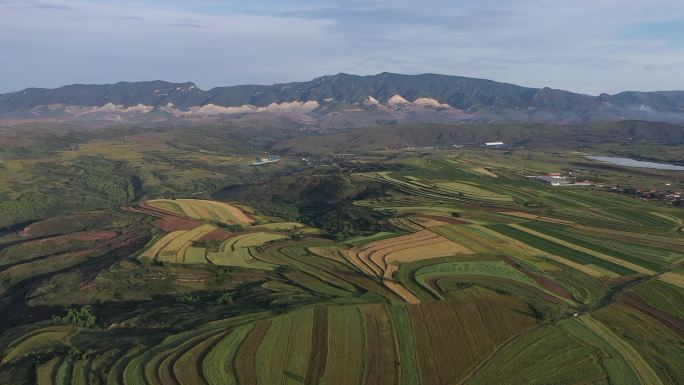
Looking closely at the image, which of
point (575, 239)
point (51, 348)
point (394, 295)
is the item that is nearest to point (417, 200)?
point (575, 239)

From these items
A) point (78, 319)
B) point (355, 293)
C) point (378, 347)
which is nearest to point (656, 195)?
point (355, 293)

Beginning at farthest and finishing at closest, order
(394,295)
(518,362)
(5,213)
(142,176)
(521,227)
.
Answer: (142,176), (5,213), (521,227), (394,295), (518,362)

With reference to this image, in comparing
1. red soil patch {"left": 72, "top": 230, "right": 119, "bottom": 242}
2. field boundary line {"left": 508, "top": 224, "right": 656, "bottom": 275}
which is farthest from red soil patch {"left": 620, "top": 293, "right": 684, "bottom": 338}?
red soil patch {"left": 72, "top": 230, "right": 119, "bottom": 242}

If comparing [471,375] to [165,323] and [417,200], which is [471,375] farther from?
[417,200]

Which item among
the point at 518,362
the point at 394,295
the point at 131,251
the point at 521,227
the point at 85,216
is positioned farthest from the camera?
the point at 85,216

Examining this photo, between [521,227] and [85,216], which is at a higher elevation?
[521,227]

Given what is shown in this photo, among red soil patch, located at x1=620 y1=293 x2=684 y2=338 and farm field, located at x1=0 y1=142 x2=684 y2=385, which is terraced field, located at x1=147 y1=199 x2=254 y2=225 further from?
red soil patch, located at x1=620 y1=293 x2=684 y2=338
